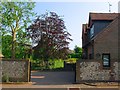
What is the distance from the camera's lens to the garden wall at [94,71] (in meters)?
25.3

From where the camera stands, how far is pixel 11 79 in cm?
2531

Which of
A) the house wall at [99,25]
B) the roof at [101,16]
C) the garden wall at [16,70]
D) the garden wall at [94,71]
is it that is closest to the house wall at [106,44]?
the house wall at [99,25]

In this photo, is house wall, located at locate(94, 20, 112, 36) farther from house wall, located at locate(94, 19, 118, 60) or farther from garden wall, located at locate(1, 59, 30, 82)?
garden wall, located at locate(1, 59, 30, 82)

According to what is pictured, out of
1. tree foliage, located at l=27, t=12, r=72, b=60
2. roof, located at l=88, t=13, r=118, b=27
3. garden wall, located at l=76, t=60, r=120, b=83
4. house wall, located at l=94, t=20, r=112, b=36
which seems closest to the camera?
garden wall, located at l=76, t=60, r=120, b=83

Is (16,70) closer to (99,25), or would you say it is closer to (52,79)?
(52,79)

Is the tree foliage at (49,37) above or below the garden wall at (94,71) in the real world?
above

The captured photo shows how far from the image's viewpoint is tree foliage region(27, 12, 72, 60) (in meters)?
45.2

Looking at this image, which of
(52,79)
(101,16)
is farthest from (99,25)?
(52,79)

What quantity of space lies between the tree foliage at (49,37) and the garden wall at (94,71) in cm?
2002

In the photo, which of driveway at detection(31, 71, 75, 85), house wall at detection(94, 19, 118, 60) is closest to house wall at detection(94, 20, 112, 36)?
house wall at detection(94, 19, 118, 60)

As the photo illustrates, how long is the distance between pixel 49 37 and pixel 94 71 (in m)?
21.2

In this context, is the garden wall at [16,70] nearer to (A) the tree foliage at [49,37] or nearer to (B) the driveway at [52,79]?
(B) the driveway at [52,79]

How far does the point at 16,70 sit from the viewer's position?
25.4m

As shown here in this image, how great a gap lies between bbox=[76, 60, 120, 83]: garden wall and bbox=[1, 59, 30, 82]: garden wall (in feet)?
15.0
